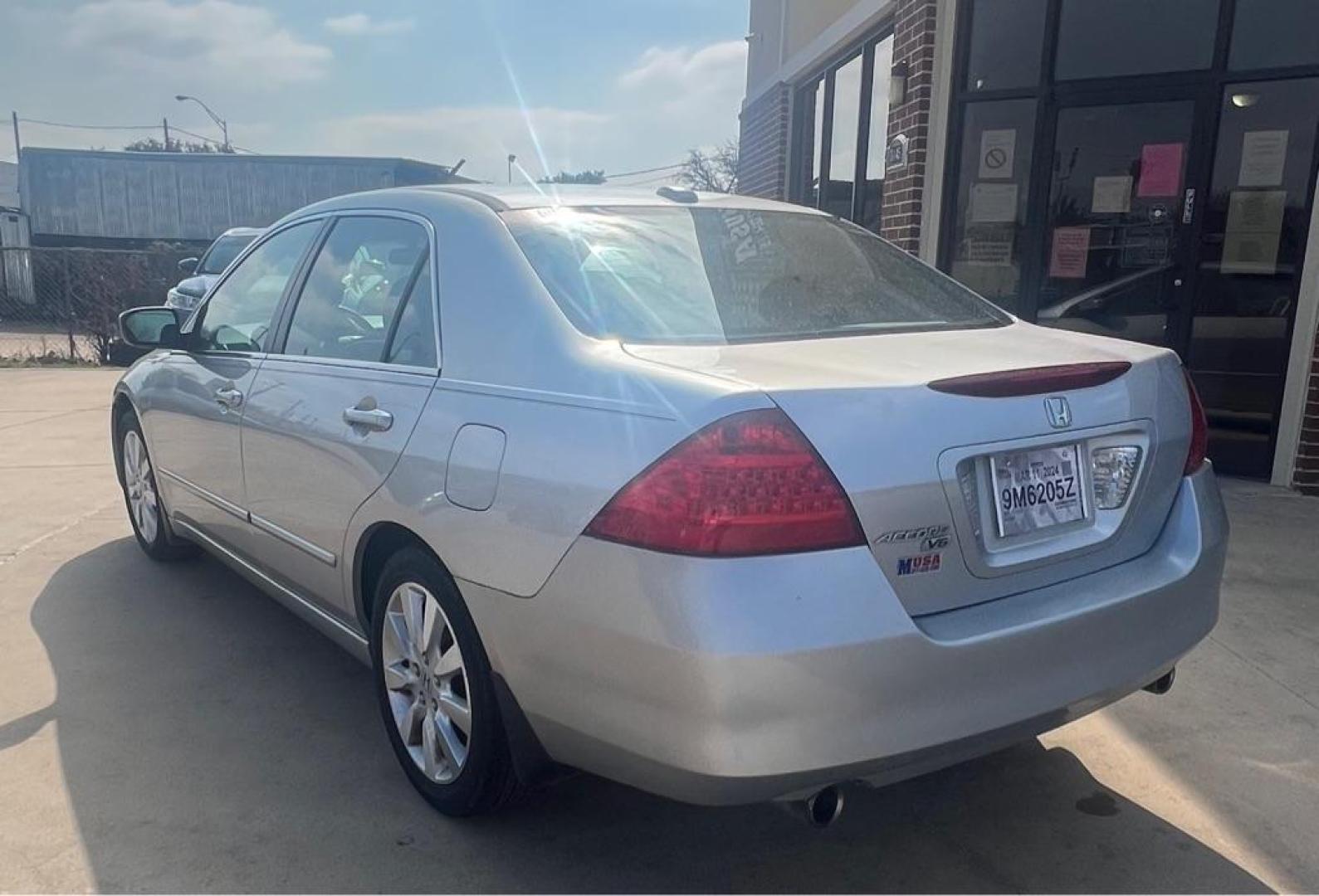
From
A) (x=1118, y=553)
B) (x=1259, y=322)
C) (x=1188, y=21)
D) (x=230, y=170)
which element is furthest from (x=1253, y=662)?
(x=230, y=170)

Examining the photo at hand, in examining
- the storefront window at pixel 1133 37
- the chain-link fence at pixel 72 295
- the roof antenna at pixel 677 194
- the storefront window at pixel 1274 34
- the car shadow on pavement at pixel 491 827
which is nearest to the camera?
the car shadow on pavement at pixel 491 827

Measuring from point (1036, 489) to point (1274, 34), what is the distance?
5.40 m

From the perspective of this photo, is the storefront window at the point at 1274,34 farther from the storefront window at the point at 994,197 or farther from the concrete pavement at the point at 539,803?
the concrete pavement at the point at 539,803

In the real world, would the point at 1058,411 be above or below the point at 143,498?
above

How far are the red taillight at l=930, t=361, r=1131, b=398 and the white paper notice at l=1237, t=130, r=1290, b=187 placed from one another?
472 cm

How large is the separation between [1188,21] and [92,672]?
6.80m

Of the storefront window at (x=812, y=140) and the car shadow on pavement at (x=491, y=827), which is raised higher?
the storefront window at (x=812, y=140)

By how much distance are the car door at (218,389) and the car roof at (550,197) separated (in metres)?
0.54

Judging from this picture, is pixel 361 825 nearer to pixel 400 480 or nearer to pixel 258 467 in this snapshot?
pixel 400 480

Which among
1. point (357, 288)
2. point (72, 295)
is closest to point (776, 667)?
point (357, 288)

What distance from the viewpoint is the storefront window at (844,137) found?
9.72 m

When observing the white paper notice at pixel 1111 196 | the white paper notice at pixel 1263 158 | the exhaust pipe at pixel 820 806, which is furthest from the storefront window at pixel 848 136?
the exhaust pipe at pixel 820 806

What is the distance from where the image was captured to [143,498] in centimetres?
479

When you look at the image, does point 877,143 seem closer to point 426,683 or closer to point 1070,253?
point 1070,253
